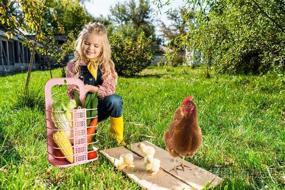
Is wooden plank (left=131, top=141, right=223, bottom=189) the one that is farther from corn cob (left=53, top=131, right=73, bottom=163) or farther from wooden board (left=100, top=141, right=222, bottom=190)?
corn cob (left=53, top=131, right=73, bottom=163)

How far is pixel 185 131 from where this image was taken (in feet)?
8.44

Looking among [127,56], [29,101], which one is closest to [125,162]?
[29,101]

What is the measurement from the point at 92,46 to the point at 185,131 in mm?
1056

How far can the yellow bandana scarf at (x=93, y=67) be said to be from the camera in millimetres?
3070

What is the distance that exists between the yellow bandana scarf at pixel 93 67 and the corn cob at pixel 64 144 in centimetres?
70

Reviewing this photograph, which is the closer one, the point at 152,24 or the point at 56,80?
the point at 56,80

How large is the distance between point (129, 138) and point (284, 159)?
159 cm

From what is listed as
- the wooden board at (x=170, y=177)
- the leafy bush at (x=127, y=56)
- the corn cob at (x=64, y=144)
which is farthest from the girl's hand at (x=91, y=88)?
the leafy bush at (x=127, y=56)

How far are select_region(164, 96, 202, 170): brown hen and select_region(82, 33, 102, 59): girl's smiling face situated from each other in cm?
88

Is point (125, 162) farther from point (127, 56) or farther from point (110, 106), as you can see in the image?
point (127, 56)

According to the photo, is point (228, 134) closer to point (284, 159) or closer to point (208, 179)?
point (284, 159)

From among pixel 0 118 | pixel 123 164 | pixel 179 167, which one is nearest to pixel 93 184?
pixel 123 164

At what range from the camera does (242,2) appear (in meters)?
5.89

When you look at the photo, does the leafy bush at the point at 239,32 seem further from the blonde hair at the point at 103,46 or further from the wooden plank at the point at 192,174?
the wooden plank at the point at 192,174
